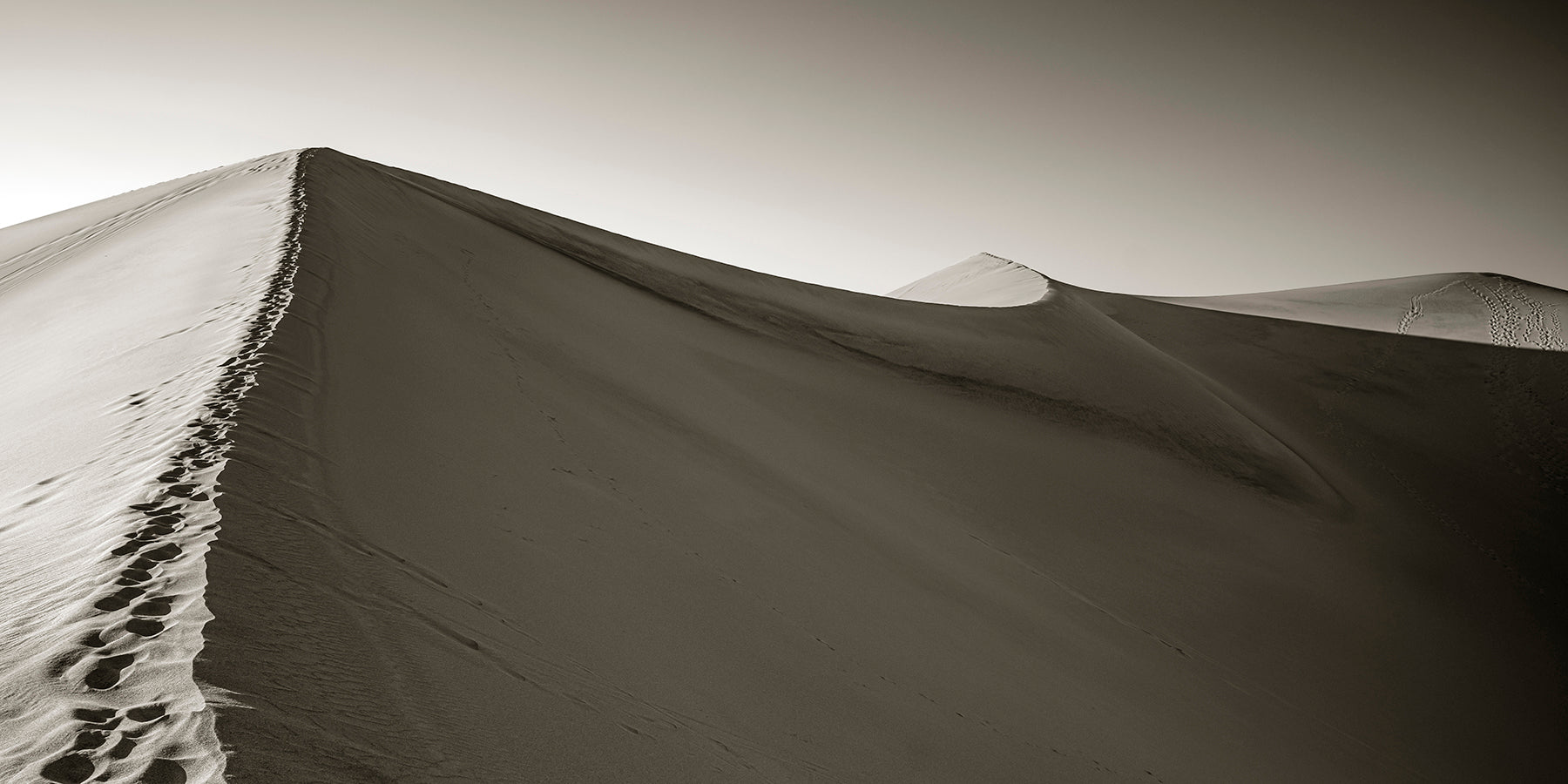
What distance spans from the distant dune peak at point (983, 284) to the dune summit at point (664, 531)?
1.66 metres

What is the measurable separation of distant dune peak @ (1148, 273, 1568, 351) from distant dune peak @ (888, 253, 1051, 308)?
10.4 feet

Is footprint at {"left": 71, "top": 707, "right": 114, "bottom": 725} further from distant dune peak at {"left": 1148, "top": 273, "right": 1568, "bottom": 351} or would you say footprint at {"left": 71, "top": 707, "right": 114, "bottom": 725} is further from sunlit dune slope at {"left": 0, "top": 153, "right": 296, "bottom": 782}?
distant dune peak at {"left": 1148, "top": 273, "right": 1568, "bottom": 351}

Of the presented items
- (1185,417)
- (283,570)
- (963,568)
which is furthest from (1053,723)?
(1185,417)

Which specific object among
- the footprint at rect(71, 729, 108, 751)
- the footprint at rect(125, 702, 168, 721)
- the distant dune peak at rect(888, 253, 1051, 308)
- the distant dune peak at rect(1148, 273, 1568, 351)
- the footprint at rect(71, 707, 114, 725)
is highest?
the distant dune peak at rect(1148, 273, 1568, 351)

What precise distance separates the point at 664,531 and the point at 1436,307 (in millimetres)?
20573

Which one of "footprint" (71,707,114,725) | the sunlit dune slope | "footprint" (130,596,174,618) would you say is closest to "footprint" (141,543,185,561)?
the sunlit dune slope

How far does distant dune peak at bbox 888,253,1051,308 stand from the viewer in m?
15.3

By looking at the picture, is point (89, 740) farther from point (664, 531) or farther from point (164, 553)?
point (664, 531)

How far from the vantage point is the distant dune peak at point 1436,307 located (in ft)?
55.8

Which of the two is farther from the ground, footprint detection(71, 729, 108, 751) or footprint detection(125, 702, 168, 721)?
footprint detection(125, 702, 168, 721)

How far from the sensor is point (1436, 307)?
19031mm

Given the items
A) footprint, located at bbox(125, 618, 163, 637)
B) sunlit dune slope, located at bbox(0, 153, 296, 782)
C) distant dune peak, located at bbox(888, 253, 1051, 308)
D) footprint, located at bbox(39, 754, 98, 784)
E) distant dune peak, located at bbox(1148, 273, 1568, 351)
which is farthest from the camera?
distant dune peak, located at bbox(1148, 273, 1568, 351)

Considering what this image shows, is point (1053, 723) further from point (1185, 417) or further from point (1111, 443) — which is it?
point (1185, 417)

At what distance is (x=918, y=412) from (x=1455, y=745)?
16.6 feet
